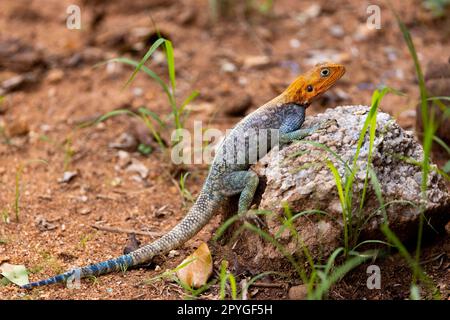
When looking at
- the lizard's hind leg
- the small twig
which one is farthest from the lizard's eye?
the small twig

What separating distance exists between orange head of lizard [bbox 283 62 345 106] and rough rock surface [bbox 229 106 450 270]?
356mm

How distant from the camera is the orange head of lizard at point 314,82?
4148mm

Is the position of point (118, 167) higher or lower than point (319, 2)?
lower

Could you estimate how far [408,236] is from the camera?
150 inches

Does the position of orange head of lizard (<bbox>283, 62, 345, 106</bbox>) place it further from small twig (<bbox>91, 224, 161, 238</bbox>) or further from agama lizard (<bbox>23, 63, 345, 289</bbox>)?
small twig (<bbox>91, 224, 161, 238</bbox>)

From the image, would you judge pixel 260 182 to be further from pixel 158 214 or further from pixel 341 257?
pixel 158 214

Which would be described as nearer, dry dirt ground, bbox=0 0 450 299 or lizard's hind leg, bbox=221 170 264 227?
lizard's hind leg, bbox=221 170 264 227

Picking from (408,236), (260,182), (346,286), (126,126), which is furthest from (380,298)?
(126,126)

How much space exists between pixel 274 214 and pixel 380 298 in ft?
2.71

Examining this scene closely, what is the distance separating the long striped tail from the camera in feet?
12.4

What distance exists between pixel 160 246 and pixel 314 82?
5.23 ft

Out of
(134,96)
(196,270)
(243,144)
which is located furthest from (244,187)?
(134,96)

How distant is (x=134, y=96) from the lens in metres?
6.77

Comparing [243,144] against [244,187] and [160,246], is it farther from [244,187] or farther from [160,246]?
[160,246]
